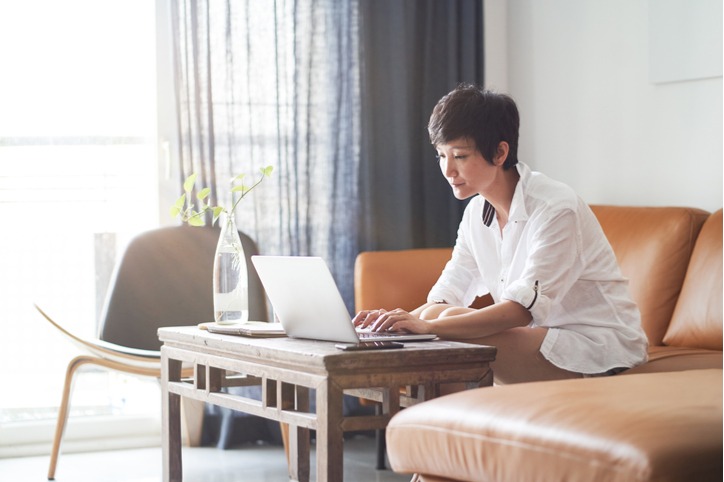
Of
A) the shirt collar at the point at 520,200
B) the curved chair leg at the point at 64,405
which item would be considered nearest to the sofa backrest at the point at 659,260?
the shirt collar at the point at 520,200

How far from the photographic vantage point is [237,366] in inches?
87.6

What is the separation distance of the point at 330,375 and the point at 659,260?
1518mm

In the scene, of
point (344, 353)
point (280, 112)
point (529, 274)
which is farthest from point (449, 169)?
point (280, 112)

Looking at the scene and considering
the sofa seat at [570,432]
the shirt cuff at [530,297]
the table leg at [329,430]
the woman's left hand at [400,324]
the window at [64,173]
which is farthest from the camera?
the window at [64,173]

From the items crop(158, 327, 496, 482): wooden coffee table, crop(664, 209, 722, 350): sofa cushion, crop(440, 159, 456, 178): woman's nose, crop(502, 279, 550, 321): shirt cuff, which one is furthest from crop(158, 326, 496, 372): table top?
crop(664, 209, 722, 350): sofa cushion

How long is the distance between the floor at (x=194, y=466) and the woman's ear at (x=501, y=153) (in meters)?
1.25

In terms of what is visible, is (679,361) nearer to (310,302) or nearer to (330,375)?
(310,302)

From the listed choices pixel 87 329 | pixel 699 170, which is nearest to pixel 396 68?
pixel 699 170

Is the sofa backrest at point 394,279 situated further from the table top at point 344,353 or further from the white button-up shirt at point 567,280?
the table top at point 344,353

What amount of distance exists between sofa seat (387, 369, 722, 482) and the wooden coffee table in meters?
0.08

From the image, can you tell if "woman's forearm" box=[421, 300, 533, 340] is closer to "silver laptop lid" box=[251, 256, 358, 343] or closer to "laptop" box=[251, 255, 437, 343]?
"laptop" box=[251, 255, 437, 343]

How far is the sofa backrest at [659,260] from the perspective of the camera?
3070 millimetres

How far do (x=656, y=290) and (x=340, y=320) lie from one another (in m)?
1.37

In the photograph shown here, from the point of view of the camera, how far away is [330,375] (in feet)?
6.21
